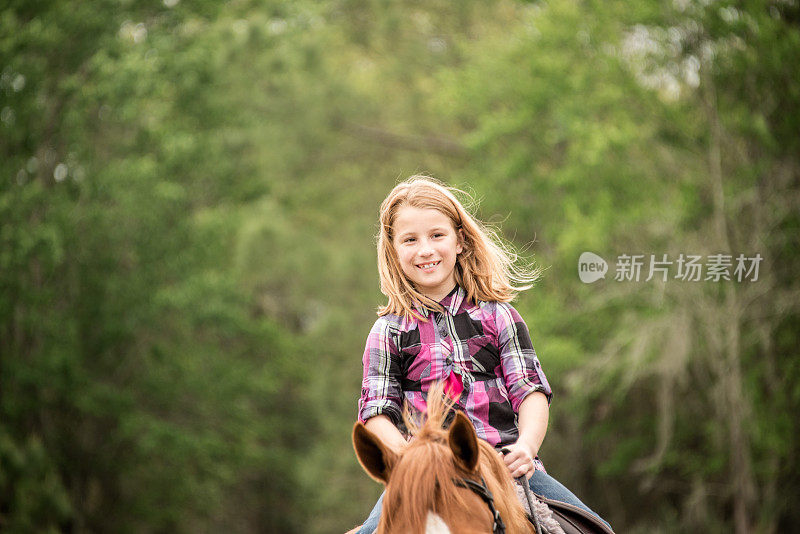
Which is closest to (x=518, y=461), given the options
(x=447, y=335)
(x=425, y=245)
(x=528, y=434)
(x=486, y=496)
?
(x=528, y=434)

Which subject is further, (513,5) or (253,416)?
(513,5)

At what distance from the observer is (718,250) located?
47.8ft

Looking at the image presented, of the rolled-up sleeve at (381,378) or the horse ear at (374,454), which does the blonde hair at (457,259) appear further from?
the horse ear at (374,454)

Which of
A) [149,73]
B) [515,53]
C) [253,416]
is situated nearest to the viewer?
[149,73]

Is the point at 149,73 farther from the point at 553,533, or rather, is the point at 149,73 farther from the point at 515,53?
the point at 553,533

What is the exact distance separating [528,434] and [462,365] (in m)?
0.37

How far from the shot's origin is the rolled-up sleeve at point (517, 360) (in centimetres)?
313

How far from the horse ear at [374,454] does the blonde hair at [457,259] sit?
2.61 ft

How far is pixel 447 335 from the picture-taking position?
326 cm

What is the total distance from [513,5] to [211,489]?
595 inches

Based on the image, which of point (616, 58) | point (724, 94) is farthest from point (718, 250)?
Result: point (616, 58)

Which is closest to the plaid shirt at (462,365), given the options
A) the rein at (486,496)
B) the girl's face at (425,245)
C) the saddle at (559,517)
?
the girl's face at (425,245)

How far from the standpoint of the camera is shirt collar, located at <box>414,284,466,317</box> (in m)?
3.34

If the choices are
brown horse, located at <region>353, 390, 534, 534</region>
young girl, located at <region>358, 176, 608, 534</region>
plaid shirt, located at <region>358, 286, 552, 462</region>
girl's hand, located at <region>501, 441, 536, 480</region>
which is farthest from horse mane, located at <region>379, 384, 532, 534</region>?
plaid shirt, located at <region>358, 286, 552, 462</region>
